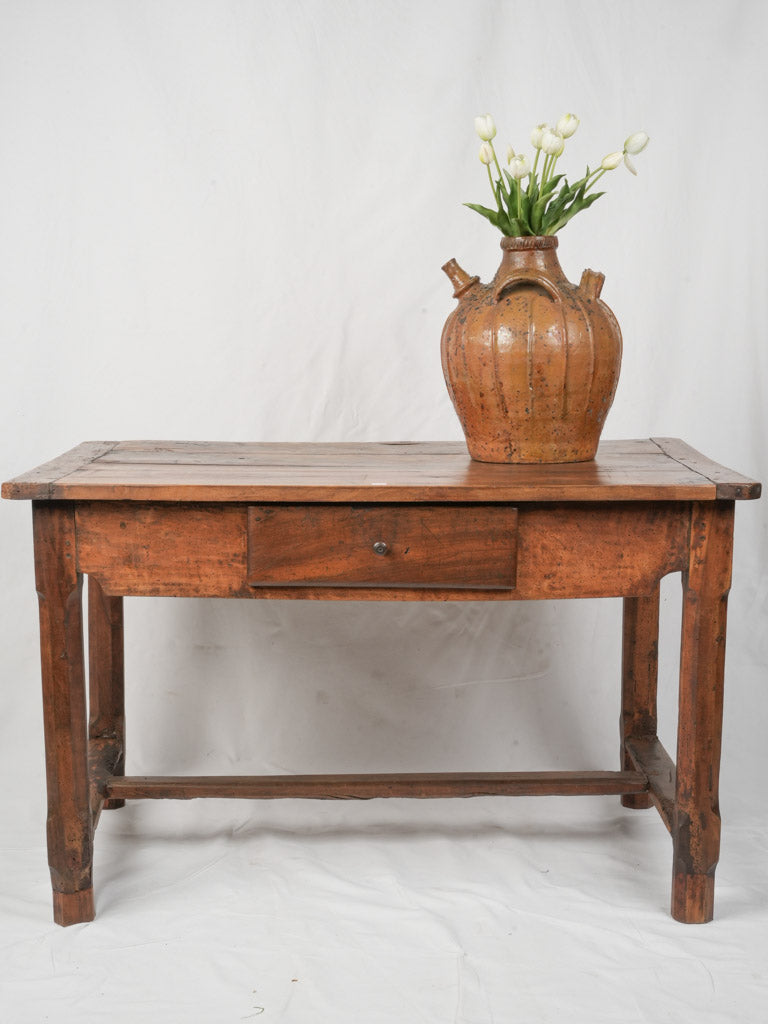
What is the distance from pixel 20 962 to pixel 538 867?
1.13 metres

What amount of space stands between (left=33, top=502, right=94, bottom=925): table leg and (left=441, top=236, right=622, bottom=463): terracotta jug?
849 mm

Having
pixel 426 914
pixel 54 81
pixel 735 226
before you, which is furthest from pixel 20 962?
pixel 735 226

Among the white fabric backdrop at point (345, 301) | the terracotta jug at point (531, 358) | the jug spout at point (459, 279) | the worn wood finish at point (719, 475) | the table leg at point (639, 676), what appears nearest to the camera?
the worn wood finish at point (719, 475)

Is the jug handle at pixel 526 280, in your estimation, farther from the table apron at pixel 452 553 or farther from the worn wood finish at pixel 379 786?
the worn wood finish at pixel 379 786

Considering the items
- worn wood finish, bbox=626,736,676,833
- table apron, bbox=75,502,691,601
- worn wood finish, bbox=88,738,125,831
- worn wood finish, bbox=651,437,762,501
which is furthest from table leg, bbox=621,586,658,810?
worn wood finish, bbox=88,738,125,831

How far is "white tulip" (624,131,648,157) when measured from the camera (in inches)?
105

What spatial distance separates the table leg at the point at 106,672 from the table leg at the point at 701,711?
1.37 meters

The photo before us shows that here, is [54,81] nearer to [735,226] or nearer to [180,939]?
[735,226]

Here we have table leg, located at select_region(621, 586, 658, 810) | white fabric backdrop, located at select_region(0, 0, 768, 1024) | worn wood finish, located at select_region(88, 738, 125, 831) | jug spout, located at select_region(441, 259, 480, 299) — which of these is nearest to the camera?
jug spout, located at select_region(441, 259, 480, 299)

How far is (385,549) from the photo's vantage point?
2.45 metres

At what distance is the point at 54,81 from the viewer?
11.3 feet

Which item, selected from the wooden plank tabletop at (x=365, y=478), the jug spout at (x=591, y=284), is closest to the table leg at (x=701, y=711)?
the wooden plank tabletop at (x=365, y=478)

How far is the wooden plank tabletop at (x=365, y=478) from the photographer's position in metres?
2.40

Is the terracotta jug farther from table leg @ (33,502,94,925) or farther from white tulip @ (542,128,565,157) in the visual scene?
table leg @ (33,502,94,925)
